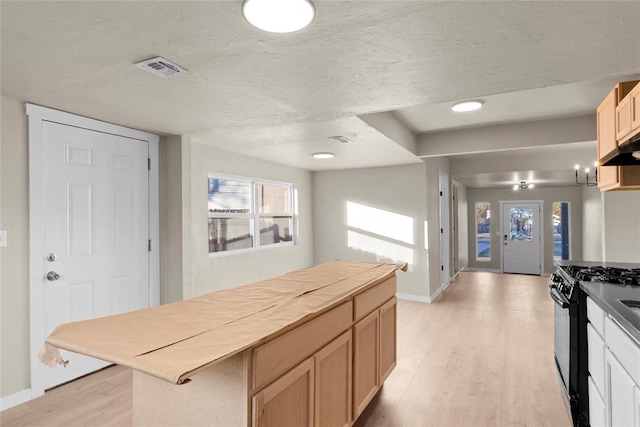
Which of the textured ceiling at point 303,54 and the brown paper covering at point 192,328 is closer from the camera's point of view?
the brown paper covering at point 192,328

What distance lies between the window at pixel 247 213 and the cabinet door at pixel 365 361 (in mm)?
2574

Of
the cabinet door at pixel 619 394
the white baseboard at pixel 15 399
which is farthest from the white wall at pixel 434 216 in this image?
the white baseboard at pixel 15 399

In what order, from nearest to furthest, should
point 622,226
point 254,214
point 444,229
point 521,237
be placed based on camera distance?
point 622,226
point 254,214
point 444,229
point 521,237

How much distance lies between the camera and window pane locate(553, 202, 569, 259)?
29.7 feet

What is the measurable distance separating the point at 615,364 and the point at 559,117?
10.5 feet

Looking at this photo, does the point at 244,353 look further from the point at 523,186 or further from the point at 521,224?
the point at 521,224

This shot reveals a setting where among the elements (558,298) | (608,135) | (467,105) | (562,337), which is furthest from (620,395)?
(467,105)

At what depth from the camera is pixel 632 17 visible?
145 cm

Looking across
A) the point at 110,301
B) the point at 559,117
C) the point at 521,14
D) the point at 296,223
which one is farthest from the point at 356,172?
the point at 521,14

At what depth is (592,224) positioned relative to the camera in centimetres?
707

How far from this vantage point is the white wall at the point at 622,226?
3986mm

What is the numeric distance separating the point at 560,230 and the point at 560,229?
0.03 metres

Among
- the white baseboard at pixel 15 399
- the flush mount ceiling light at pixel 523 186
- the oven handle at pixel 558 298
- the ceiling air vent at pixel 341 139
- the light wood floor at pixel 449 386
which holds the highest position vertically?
the ceiling air vent at pixel 341 139

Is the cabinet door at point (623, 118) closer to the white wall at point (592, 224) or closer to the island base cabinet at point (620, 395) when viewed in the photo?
the island base cabinet at point (620, 395)
